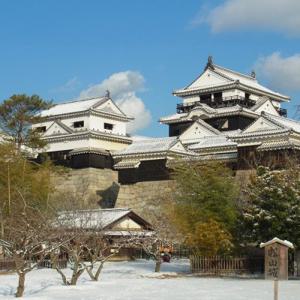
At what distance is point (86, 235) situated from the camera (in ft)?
74.5

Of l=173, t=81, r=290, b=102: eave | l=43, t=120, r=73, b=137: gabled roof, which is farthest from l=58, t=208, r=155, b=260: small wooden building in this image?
l=173, t=81, r=290, b=102: eave

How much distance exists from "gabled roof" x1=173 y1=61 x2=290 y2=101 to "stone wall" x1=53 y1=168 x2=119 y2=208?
9.86 metres

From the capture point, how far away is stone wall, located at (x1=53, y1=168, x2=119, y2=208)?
40.8 metres

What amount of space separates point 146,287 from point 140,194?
2005cm

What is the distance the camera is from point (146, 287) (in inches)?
754

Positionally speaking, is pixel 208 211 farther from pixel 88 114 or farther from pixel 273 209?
pixel 88 114

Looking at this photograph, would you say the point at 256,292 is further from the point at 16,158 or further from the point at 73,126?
the point at 73,126

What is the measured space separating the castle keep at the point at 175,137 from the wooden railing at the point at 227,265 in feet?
27.6

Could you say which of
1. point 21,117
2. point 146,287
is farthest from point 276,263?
point 21,117

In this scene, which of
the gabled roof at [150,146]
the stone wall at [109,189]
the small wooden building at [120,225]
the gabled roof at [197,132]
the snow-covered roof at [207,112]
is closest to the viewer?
the small wooden building at [120,225]

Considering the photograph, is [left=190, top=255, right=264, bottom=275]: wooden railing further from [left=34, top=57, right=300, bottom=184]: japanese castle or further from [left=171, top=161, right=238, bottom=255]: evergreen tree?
[left=34, top=57, right=300, bottom=184]: japanese castle

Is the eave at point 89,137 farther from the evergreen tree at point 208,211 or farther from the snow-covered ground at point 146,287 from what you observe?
the snow-covered ground at point 146,287

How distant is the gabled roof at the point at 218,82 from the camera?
46.8 metres

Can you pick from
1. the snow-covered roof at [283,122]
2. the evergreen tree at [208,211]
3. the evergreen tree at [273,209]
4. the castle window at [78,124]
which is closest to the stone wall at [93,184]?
the castle window at [78,124]
